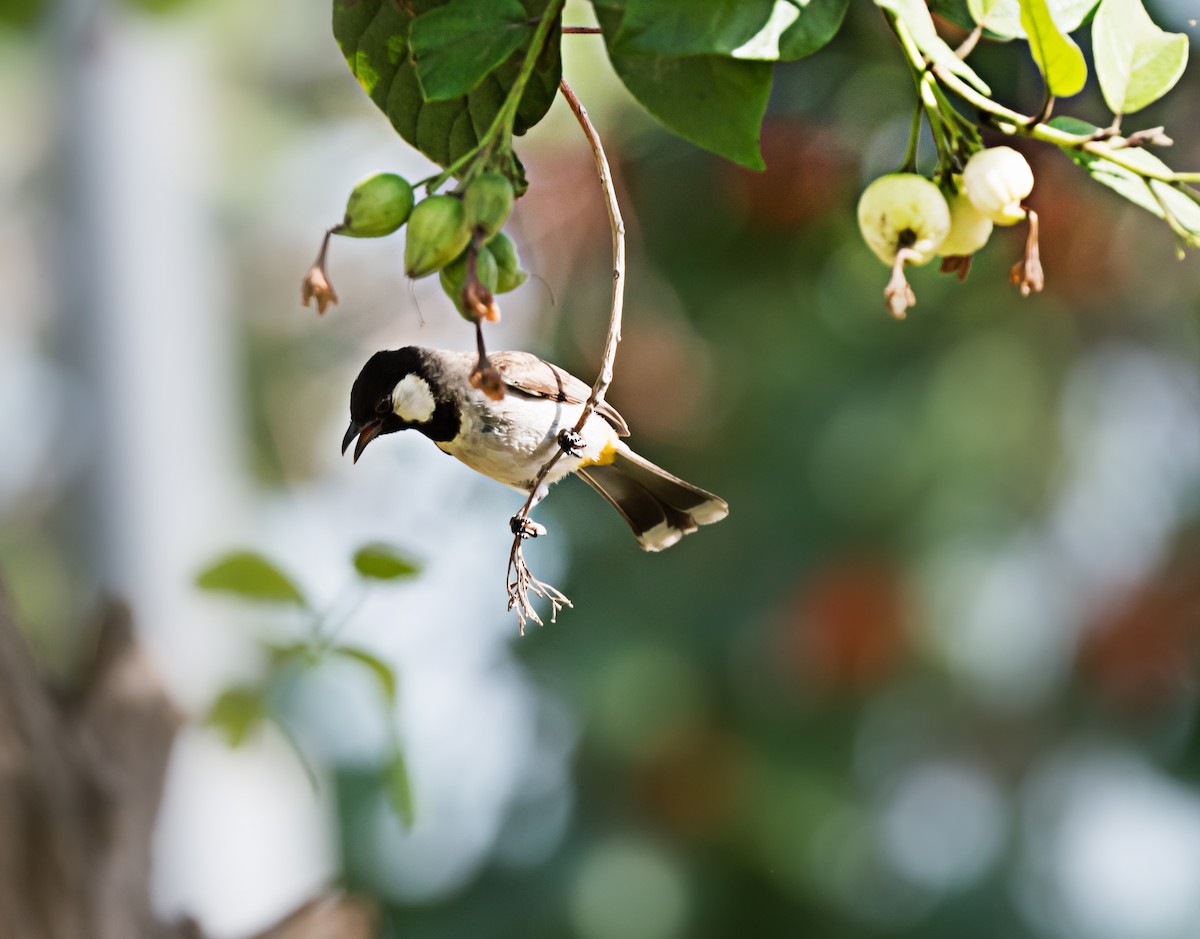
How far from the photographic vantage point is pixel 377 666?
619 mm

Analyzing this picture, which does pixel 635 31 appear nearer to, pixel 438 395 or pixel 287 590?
pixel 438 395

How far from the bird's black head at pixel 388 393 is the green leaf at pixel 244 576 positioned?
0.21 meters

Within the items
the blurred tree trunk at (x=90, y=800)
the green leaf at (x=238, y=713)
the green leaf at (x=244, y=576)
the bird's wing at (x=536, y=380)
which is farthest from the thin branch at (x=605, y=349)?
the blurred tree trunk at (x=90, y=800)

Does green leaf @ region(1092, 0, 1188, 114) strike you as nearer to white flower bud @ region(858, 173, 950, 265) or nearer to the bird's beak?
white flower bud @ region(858, 173, 950, 265)

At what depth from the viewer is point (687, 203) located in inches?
87.0

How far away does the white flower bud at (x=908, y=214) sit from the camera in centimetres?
36

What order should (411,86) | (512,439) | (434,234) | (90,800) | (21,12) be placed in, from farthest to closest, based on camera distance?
(21,12)
(90,800)
(512,439)
(411,86)
(434,234)

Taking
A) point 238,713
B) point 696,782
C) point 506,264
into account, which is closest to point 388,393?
point 506,264

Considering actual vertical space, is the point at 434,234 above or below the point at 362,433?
above

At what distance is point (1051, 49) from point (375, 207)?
7.5 inches

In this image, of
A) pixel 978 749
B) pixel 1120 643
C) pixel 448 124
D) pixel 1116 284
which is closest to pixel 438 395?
pixel 448 124

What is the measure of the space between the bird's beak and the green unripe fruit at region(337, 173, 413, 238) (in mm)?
132

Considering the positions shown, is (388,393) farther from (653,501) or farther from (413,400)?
(653,501)

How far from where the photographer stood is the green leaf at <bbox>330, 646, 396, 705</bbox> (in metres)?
0.60
